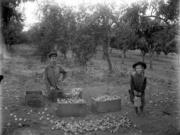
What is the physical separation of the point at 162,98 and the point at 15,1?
18.9 ft

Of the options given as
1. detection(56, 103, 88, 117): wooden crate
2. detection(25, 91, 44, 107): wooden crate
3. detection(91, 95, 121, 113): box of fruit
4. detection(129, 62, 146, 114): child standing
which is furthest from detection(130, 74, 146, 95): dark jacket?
detection(25, 91, 44, 107): wooden crate

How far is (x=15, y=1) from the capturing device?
268 inches

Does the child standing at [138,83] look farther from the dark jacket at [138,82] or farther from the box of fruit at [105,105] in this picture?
the box of fruit at [105,105]

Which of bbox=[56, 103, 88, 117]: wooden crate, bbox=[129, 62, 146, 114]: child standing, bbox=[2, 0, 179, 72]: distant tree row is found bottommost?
bbox=[56, 103, 88, 117]: wooden crate

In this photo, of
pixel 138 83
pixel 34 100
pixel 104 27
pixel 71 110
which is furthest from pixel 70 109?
pixel 104 27

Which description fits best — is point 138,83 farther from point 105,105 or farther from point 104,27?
point 104,27

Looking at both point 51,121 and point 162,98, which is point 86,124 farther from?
point 162,98

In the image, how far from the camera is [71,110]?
6.55 metres

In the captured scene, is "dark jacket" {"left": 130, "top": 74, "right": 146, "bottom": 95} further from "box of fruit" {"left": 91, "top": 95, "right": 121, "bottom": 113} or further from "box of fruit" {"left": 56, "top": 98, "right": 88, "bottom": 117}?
"box of fruit" {"left": 56, "top": 98, "right": 88, "bottom": 117}

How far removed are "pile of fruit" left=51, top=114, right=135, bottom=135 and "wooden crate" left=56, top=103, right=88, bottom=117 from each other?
387mm

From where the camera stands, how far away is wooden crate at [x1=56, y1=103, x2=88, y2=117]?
6.52m

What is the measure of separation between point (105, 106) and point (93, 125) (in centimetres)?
121

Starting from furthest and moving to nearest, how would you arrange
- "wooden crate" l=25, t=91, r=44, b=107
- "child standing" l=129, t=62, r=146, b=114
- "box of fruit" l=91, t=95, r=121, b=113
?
1. "wooden crate" l=25, t=91, r=44, b=107
2. "box of fruit" l=91, t=95, r=121, b=113
3. "child standing" l=129, t=62, r=146, b=114

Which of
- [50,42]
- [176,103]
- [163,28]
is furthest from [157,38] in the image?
[50,42]
